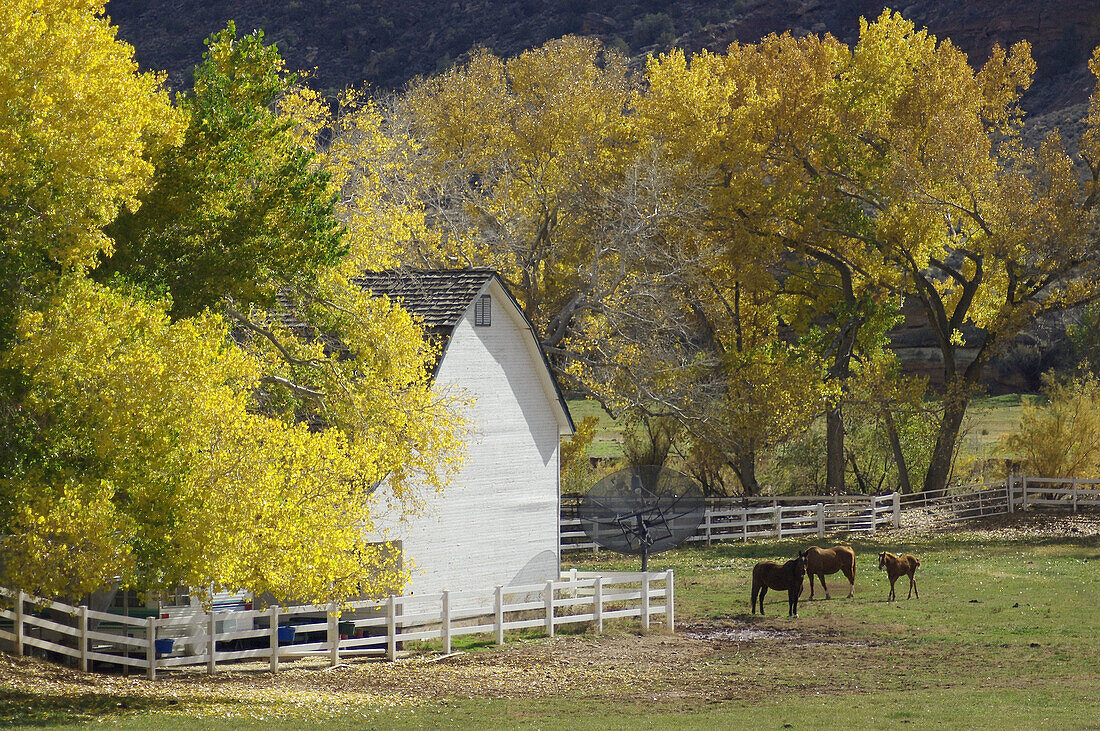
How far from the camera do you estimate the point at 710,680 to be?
18.8 m

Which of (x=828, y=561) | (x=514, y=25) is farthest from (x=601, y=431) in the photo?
(x=514, y=25)

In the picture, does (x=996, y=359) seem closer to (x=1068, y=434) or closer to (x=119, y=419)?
(x=1068, y=434)

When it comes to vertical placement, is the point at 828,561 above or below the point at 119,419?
below

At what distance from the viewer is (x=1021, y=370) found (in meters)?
81.6

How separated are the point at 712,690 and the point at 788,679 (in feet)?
4.68

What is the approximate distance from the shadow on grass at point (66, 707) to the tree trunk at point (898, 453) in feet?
109

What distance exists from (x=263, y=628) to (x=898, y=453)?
32043mm

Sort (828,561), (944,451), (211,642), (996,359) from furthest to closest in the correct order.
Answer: (996,359) → (944,451) → (828,561) → (211,642)

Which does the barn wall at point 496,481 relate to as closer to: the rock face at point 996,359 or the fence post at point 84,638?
the fence post at point 84,638

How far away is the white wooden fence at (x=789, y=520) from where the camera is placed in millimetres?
38188

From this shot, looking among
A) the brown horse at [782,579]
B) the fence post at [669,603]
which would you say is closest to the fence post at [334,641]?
the fence post at [669,603]

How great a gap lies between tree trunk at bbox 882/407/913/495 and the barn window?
22641 millimetres

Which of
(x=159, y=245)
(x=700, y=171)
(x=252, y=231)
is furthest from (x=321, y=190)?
(x=700, y=171)

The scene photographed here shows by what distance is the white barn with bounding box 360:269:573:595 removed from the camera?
2444 cm
